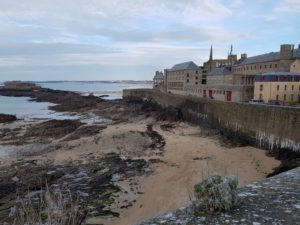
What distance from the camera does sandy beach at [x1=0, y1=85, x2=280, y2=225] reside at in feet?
38.6

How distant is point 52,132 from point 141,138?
8.28m

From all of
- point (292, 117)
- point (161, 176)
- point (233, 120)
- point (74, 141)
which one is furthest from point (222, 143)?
point (74, 141)

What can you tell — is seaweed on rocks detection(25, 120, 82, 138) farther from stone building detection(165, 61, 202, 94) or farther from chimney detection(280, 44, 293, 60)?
stone building detection(165, 61, 202, 94)

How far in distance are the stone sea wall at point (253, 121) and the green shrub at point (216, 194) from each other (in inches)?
591

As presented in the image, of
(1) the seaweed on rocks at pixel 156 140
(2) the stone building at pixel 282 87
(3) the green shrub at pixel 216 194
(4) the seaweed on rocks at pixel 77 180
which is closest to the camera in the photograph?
(3) the green shrub at pixel 216 194

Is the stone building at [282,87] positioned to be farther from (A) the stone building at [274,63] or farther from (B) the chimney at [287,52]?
(B) the chimney at [287,52]

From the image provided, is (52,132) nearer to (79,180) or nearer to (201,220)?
(79,180)

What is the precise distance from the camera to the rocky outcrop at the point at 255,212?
362 centimetres

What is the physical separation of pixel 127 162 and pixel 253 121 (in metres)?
9.65

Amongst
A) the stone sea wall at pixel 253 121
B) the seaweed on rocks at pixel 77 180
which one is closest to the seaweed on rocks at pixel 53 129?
the seaweed on rocks at pixel 77 180

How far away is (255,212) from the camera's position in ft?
12.5

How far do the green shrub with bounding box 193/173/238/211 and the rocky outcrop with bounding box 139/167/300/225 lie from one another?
0.30ft

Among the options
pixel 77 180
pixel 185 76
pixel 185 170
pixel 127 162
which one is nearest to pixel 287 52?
pixel 185 76

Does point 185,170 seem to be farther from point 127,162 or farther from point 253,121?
point 253,121
